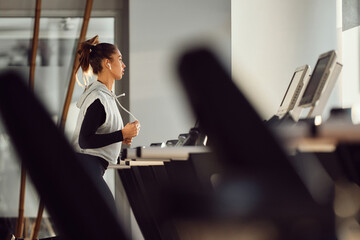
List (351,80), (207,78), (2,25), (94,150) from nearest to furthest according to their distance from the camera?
(207,78)
(94,150)
(351,80)
(2,25)

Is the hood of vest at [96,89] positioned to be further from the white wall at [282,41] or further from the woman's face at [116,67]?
the white wall at [282,41]

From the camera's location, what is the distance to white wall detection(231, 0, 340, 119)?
654 centimetres

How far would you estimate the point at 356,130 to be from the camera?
0.40 metres

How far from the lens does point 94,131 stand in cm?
320

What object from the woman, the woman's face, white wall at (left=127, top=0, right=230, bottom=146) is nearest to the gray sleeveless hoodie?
the woman

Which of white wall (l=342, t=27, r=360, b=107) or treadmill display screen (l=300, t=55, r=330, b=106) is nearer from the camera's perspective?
treadmill display screen (l=300, t=55, r=330, b=106)

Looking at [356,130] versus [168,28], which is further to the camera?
[168,28]

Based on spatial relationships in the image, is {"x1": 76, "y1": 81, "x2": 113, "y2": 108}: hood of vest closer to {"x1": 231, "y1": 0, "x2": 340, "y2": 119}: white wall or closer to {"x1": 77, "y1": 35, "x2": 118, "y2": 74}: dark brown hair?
{"x1": 77, "y1": 35, "x2": 118, "y2": 74}: dark brown hair

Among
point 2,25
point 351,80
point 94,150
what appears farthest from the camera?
point 2,25

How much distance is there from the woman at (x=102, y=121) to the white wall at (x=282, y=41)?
311 cm

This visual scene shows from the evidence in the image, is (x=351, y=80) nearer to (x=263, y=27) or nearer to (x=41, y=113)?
(x=263, y=27)

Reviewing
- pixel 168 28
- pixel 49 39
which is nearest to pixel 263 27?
pixel 168 28

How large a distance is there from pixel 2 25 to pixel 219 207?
21.1 ft

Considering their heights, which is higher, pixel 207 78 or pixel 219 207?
pixel 207 78
